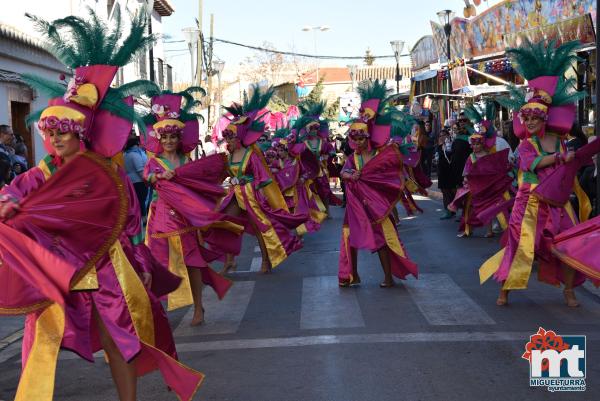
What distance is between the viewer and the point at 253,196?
1077cm

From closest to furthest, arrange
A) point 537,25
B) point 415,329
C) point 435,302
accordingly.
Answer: point 415,329, point 435,302, point 537,25

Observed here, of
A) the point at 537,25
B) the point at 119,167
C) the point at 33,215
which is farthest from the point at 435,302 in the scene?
the point at 537,25

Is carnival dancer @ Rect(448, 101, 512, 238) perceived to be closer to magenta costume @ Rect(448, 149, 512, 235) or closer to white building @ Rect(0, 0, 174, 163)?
magenta costume @ Rect(448, 149, 512, 235)

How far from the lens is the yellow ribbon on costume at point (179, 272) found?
296 inches

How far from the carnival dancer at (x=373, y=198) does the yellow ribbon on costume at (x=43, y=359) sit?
4.96 m

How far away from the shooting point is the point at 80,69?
5.00 m

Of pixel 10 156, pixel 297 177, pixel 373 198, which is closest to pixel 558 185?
pixel 373 198

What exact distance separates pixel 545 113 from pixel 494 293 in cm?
185

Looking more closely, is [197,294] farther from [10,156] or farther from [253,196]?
[10,156]

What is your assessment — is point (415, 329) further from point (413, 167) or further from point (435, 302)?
point (413, 167)

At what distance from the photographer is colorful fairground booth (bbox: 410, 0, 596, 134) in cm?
1850

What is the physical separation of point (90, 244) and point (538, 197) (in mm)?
4543

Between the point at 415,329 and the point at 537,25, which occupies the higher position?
the point at 537,25

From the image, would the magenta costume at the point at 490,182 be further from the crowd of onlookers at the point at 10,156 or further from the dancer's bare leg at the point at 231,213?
the crowd of onlookers at the point at 10,156
